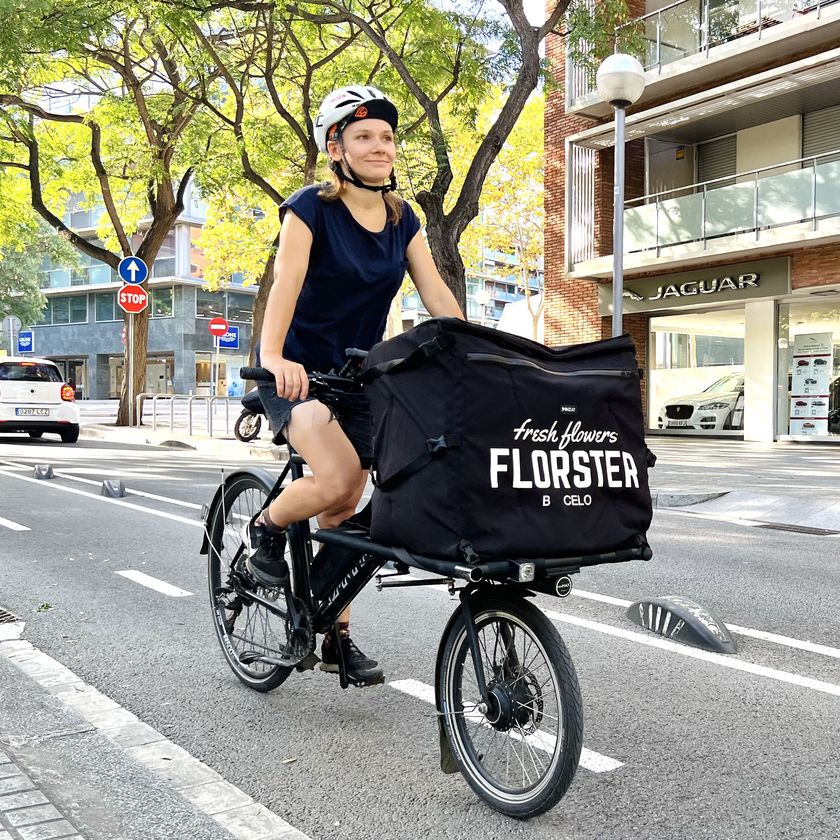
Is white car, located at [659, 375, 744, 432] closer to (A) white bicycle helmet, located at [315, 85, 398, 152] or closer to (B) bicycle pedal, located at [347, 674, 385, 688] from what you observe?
(B) bicycle pedal, located at [347, 674, 385, 688]

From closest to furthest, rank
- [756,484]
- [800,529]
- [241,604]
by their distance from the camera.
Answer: [241,604], [800,529], [756,484]

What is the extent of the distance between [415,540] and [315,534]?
841mm

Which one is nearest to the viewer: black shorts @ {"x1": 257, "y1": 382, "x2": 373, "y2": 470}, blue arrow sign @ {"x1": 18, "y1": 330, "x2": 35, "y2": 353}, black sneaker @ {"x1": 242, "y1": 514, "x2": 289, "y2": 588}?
black shorts @ {"x1": 257, "y1": 382, "x2": 373, "y2": 470}

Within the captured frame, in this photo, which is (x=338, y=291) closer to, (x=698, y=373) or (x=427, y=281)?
(x=427, y=281)

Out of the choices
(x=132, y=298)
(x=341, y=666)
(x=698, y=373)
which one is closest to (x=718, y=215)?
(x=698, y=373)

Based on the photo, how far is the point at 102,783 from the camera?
2914 millimetres

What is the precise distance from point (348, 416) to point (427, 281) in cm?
57

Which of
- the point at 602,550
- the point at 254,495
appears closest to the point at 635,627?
the point at 254,495

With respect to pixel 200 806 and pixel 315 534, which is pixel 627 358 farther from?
pixel 200 806

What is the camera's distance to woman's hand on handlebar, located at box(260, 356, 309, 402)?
118 inches

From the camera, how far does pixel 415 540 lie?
257cm

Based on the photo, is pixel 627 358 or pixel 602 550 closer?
pixel 602 550

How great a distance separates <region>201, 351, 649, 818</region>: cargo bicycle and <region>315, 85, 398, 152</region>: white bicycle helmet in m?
0.83

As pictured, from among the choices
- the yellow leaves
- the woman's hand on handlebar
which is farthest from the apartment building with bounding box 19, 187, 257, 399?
the woman's hand on handlebar
